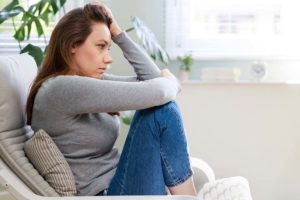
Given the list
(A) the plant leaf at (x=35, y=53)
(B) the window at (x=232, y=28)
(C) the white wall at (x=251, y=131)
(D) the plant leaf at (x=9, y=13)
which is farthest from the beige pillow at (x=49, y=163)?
(B) the window at (x=232, y=28)

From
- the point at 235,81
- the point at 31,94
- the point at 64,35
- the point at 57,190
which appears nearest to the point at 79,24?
the point at 64,35

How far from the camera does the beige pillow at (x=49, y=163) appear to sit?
142cm

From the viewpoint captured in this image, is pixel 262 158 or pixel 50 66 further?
pixel 262 158

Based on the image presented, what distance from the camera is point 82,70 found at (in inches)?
63.9

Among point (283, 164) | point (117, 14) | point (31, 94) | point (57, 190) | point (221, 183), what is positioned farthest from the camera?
point (117, 14)

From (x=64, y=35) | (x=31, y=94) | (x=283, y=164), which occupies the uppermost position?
(x=64, y=35)

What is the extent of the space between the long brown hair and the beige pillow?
0.16 meters

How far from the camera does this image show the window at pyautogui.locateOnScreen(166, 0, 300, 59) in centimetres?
285

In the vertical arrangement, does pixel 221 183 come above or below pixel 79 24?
below

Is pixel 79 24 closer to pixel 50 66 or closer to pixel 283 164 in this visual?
pixel 50 66

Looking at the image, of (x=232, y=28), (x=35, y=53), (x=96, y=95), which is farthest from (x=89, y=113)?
(x=232, y=28)

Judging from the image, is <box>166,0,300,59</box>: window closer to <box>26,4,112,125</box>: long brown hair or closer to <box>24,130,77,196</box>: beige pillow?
<box>26,4,112,125</box>: long brown hair

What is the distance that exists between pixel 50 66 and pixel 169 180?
0.54m

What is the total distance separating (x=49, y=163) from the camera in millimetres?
1433
